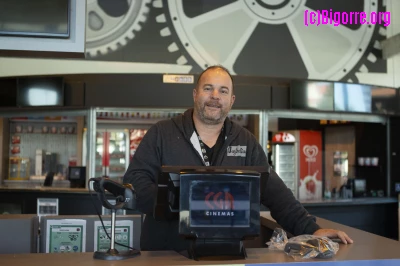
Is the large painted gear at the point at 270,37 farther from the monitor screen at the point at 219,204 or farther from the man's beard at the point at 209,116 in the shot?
the monitor screen at the point at 219,204

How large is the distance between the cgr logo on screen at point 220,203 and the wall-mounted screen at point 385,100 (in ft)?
19.4

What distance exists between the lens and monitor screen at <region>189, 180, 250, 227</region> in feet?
5.06

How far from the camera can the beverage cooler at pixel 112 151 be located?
8.34 meters

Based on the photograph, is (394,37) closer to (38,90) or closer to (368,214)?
(368,214)

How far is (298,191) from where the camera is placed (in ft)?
28.7

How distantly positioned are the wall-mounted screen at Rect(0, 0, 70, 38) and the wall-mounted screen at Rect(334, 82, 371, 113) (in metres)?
5.00

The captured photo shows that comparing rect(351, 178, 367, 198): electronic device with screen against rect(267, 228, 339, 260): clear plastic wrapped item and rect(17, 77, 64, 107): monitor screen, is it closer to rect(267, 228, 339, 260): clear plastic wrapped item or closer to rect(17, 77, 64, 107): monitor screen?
rect(17, 77, 64, 107): monitor screen

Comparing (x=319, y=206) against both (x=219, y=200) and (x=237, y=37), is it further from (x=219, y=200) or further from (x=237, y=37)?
(x=219, y=200)

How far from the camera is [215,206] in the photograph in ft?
5.08

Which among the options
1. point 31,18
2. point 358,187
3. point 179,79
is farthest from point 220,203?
point 358,187

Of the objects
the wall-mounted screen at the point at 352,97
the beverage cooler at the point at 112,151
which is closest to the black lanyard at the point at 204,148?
the wall-mounted screen at the point at 352,97

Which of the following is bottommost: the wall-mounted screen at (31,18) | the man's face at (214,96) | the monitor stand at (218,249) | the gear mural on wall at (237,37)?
the monitor stand at (218,249)

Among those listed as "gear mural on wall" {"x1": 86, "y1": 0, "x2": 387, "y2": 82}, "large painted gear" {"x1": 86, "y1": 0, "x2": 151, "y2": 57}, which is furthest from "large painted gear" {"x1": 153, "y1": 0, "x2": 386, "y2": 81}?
"large painted gear" {"x1": 86, "y1": 0, "x2": 151, "y2": 57}

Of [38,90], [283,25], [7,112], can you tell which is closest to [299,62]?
[283,25]
